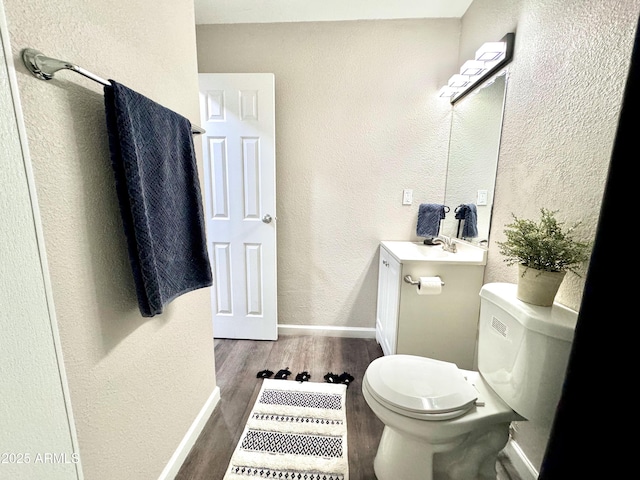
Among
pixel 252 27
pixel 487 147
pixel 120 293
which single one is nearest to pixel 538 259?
pixel 487 147

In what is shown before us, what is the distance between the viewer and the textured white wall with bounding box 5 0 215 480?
0.64 metres

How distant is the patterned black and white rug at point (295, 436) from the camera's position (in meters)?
1.17

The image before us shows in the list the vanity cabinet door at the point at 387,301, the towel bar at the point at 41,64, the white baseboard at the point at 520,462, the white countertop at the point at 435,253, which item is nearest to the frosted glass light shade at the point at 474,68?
the white countertop at the point at 435,253

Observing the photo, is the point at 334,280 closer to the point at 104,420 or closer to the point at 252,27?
the point at 104,420

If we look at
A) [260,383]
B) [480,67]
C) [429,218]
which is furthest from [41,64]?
[429,218]

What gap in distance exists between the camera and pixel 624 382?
0.57 meters

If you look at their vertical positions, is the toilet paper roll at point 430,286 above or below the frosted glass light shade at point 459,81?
below

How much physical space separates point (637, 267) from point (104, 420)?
137cm

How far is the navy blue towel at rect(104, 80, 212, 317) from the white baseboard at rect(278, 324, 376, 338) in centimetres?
135

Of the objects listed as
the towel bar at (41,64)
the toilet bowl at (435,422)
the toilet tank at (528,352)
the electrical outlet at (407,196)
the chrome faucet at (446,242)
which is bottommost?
the toilet bowl at (435,422)

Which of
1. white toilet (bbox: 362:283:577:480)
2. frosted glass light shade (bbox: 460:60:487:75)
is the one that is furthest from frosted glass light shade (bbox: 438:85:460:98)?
white toilet (bbox: 362:283:577:480)

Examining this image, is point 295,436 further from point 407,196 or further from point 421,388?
point 407,196

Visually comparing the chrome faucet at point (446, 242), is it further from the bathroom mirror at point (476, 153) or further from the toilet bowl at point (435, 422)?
the toilet bowl at point (435, 422)

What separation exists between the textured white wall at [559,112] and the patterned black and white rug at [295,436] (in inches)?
32.1
